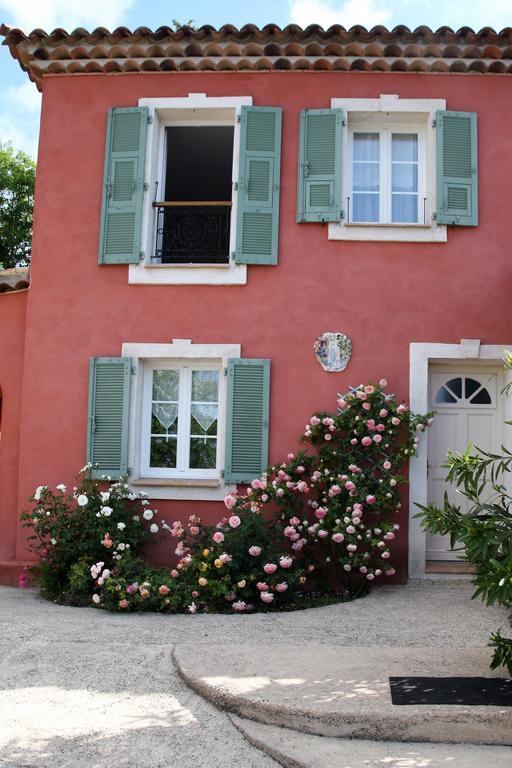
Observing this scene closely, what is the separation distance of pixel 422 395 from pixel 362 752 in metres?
4.74

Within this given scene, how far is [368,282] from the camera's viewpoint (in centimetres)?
840

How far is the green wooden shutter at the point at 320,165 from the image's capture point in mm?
8469

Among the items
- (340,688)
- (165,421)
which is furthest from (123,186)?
(340,688)

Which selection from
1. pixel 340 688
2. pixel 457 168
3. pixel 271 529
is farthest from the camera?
pixel 457 168

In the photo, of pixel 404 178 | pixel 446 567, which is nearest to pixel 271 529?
pixel 446 567

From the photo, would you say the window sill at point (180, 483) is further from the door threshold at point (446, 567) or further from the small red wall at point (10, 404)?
the door threshold at point (446, 567)

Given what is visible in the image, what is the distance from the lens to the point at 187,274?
8.52m

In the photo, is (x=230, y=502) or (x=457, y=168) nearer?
(x=230, y=502)

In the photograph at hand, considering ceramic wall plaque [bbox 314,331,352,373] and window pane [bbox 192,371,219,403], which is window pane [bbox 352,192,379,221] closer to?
ceramic wall plaque [bbox 314,331,352,373]

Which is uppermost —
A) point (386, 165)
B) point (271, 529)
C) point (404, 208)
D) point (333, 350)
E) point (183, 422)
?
point (386, 165)

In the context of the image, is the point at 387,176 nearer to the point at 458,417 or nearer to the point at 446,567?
the point at 458,417

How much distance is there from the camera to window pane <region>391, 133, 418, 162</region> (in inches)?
348

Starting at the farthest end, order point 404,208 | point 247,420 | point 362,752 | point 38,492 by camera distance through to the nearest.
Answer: point 404,208
point 247,420
point 38,492
point 362,752

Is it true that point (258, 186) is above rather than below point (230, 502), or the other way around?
Result: above
